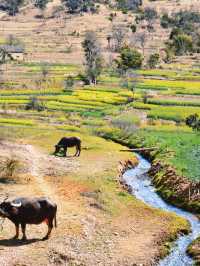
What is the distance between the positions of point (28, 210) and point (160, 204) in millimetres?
15067

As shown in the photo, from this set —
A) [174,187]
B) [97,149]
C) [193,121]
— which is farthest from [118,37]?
[174,187]

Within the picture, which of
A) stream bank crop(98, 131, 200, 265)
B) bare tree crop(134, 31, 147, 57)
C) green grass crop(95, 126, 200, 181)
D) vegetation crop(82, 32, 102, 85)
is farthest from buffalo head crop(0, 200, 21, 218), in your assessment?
bare tree crop(134, 31, 147, 57)

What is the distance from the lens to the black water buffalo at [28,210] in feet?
110

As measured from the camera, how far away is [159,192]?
160 feet

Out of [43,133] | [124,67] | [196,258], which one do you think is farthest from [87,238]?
[124,67]

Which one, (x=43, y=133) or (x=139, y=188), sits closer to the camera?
(x=139, y=188)

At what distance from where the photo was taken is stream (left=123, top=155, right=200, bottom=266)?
34625 mm

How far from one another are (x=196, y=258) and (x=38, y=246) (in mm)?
8904

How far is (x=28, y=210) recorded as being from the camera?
3356 centimetres

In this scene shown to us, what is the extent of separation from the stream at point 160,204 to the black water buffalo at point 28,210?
272 inches

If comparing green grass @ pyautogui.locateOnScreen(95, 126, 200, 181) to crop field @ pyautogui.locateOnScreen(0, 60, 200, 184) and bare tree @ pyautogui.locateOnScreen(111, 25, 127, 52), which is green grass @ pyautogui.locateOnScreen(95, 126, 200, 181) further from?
bare tree @ pyautogui.locateOnScreen(111, 25, 127, 52)

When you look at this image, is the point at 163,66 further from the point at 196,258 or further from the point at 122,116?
the point at 196,258

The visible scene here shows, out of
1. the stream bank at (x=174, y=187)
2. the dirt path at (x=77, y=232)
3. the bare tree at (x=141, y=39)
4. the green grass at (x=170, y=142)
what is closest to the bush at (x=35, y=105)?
the green grass at (x=170, y=142)

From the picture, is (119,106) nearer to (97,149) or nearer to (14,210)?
(97,149)
